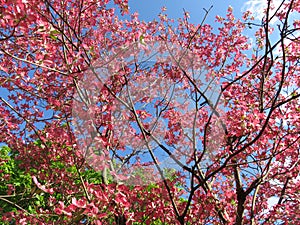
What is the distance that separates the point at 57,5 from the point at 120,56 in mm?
2450

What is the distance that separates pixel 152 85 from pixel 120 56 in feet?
3.84

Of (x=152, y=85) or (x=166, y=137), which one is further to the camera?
(x=152, y=85)

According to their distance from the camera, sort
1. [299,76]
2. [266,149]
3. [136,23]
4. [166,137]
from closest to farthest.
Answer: [166,137] < [266,149] < [299,76] < [136,23]

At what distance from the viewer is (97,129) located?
4152 millimetres

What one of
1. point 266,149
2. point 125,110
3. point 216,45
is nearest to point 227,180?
point 266,149

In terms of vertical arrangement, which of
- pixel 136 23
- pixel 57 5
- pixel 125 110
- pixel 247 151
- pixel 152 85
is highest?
pixel 136 23

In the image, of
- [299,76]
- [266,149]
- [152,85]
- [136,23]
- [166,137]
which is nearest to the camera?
[166,137]

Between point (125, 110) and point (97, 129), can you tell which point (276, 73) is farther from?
point (97, 129)

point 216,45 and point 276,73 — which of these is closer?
point 276,73

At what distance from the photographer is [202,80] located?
218 inches

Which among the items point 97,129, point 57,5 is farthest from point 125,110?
point 57,5

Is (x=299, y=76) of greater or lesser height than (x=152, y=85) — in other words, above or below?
above

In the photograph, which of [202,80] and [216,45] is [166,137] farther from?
[216,45]

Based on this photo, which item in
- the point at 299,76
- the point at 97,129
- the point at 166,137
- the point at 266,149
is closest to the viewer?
the point at 97,129
